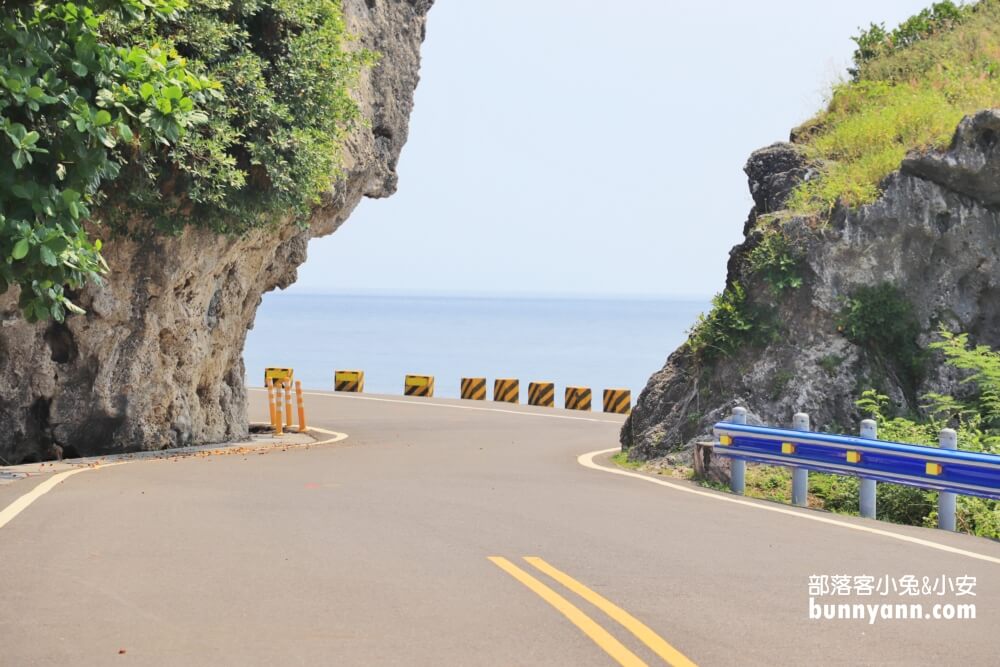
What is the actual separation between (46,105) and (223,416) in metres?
14.5

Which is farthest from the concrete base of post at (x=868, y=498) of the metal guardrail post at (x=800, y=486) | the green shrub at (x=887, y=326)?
the green shrub at (x=887, y=326)

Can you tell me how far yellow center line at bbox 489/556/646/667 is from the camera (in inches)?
256

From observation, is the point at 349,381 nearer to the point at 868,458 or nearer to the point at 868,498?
the point at 868,498

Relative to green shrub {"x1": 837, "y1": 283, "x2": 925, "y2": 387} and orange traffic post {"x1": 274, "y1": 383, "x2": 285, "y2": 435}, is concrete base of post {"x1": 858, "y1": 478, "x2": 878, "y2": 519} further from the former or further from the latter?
orange traffic post {"x1": 274, "y1": 383, "x2": 285, "y2": 435}

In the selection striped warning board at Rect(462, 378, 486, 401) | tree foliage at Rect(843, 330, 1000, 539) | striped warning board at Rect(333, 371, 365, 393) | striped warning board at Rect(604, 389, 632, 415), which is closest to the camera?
tree foliage at Rect(843, 330, 1000, 539)

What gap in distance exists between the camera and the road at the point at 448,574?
6.73 metres

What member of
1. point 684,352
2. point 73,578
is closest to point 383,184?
point 684,352

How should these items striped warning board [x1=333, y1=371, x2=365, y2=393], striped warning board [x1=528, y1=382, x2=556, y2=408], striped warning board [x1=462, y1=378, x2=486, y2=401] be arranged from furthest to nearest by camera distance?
striped warning board [x1=333, y1=371, x2=365, y2=393]
striped warning board [x1=462, y1=378, x2=486, y2=401]
striped warning board [x1=528, y1=382, x2=556, y2=408]

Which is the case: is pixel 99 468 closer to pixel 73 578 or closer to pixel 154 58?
pixel 154 58

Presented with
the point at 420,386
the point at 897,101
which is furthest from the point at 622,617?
the point at 420,386

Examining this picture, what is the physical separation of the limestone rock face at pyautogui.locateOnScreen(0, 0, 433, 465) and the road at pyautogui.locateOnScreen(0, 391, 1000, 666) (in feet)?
16.6

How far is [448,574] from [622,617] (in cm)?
173

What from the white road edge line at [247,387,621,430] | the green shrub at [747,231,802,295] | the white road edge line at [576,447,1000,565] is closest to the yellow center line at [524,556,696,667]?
the white road edge line at [576,447,1000,565]

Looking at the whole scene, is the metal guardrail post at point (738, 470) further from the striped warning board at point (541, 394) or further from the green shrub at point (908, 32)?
the striped warning board at point (541, 394)
